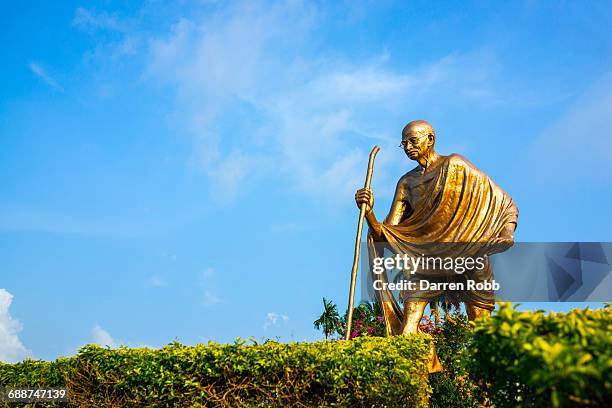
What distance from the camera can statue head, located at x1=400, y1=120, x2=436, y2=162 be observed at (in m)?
8.61

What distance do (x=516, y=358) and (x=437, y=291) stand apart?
502cm

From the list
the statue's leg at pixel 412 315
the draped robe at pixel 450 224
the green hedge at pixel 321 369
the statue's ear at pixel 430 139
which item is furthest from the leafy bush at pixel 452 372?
the statue's ear at pixel 430 139

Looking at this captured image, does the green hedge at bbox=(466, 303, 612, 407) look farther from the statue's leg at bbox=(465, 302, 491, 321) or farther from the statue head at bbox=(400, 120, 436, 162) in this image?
the statue head at bbox=(400, 120, 436, 162)

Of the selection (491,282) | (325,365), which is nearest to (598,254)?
(491,282)

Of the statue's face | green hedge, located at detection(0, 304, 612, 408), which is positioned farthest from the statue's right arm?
green hedge, located at detection(0, 304, 612, 408)

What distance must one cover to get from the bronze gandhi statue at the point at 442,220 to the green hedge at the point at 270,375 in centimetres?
267

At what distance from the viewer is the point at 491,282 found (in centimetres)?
827

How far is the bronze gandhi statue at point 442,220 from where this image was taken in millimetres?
8211

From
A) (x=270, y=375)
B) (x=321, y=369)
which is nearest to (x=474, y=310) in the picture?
(x=321, y=369)

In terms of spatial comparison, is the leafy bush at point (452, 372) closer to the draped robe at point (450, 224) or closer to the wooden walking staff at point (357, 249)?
the draped robe at point (450, 224)

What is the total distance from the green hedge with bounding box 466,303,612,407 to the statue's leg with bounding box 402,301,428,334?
3765 mm

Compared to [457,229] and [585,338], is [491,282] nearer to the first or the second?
[457,229]

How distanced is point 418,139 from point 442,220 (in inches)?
46.6

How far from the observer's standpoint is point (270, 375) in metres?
5.19
